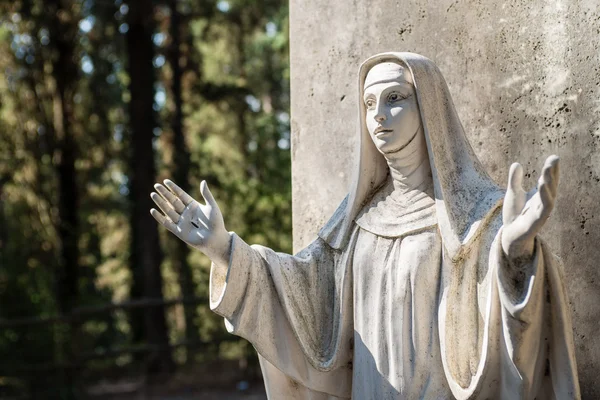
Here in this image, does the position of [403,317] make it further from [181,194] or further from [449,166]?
[181,194]

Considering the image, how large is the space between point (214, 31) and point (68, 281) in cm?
682

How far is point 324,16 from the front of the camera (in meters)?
6.01

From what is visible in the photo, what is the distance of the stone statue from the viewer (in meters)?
4.10

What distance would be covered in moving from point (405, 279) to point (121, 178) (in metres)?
20.3

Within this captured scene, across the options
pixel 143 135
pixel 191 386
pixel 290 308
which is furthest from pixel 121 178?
pixel 290 308

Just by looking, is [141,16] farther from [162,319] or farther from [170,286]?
[170,286]

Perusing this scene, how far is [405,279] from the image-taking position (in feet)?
14.7

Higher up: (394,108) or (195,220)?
(394,108)

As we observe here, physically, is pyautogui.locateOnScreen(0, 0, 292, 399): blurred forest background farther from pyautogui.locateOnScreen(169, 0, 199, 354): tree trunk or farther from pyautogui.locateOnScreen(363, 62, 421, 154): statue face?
pyautogui.locateOnScreen(363, 62, 421, 154): statue face

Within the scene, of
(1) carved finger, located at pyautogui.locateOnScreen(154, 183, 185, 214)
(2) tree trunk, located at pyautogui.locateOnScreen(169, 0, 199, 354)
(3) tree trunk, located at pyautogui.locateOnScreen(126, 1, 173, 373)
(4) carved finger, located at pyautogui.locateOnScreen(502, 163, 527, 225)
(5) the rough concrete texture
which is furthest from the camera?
(2) tree trunk, located at pyautogui.locateOnScreen(169, 0, 199, 354)

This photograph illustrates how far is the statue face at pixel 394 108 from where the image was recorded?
448 centimetres

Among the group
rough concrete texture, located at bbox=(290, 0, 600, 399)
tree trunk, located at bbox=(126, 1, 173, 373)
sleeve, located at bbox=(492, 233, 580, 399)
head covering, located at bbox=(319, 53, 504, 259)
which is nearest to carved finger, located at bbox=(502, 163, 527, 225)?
sleeve, located at bbox=(492, 233, 580, 399)

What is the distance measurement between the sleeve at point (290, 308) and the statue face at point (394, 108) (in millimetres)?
652

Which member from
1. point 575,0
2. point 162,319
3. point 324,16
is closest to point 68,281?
point 162,319
